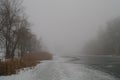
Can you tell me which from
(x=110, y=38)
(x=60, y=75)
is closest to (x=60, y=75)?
(x=60, y=75)

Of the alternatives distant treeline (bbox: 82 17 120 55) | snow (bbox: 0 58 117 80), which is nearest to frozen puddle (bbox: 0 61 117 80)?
snow (bbox: 0 58 117 80)

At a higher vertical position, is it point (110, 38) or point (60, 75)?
point (110, 38)

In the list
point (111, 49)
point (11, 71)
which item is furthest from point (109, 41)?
point (11, 71)

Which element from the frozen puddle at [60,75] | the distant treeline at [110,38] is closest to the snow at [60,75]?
the frozen puddle at [60,75]

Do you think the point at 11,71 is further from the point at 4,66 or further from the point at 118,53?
the point at 118,53

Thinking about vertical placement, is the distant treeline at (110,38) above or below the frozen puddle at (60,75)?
above

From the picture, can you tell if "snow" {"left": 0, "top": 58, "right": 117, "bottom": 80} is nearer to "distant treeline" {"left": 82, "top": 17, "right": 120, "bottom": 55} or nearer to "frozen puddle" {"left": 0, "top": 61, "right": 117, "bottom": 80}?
"frozen puddle" {"left": 0, "top": 61, "right": 117, "bottom": 80}

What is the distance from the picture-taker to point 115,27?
5325 inches

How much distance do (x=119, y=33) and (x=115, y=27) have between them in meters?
5.74

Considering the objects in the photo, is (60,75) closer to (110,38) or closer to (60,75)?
(60,75)

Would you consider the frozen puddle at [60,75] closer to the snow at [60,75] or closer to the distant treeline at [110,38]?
the snow at [60,75]

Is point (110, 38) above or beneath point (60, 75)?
above

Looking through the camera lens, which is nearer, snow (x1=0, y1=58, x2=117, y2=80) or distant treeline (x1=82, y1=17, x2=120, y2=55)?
snow (x1=0, y1=58, x2=117, y2=80)

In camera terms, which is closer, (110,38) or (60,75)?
(60,75)
